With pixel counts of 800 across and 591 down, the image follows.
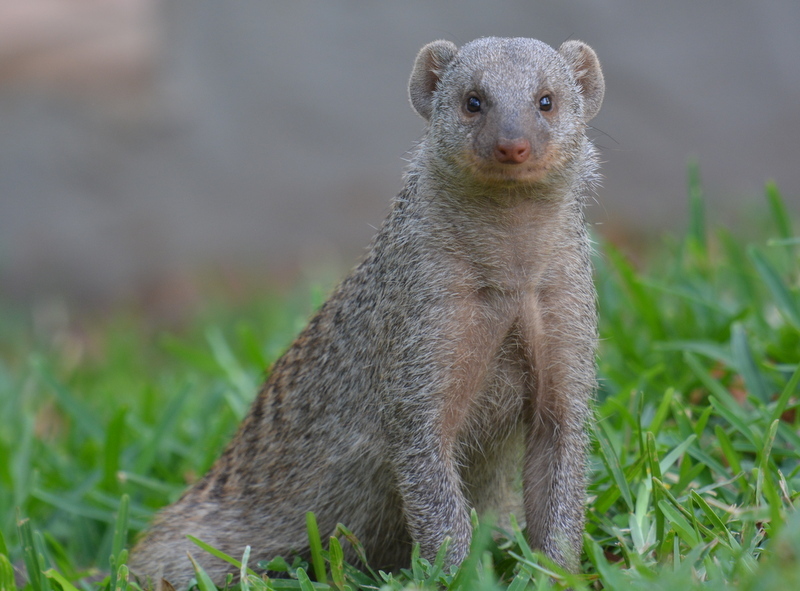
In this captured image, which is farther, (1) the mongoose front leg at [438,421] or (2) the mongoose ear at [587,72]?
(2) the mongoose ear at [587,72]

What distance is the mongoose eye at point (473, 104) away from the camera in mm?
3135

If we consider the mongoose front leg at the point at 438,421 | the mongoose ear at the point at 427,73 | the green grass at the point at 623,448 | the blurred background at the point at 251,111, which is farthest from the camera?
the blurred background at the point at 251,111

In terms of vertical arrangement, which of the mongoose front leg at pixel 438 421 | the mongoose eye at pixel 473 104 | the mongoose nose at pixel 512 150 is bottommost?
the mongoose front leg at pixel 438 421

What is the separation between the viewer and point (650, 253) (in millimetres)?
7965

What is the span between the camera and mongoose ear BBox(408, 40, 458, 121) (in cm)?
345

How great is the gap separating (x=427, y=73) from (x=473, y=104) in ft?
1.38

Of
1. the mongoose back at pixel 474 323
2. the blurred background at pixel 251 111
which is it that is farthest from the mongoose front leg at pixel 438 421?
the blurred background at pixel 251 111

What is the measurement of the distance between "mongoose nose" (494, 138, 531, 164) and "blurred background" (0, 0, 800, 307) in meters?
5.49

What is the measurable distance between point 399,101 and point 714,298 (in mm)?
4921

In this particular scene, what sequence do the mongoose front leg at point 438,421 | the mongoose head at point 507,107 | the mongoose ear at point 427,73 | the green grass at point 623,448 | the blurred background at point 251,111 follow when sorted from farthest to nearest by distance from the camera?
the blurred background at point 251,111 → the mongoose ear at point 427,73 → the mongoose front leg at point 438,421 → the mongoose head at point 507,107 → the green grass at point 623,448

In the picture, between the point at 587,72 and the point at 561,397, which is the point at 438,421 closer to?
the point at 561,397

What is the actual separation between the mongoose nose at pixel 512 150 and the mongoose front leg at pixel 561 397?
528 mm

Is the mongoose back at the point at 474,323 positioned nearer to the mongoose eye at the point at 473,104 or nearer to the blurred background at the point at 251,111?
the mongoose eye at the point at 473,104

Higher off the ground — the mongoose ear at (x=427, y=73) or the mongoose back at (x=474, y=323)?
the mongoose ear at (x=427, y=73)
